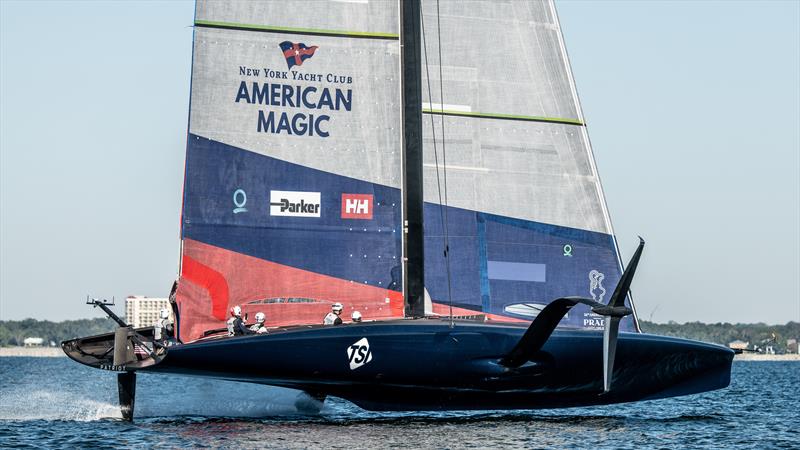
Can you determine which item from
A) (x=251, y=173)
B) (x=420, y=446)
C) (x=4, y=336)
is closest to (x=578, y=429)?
(x=420, y=446)

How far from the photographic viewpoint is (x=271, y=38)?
20422 millimetres

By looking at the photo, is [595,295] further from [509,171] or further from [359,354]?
[359,354]

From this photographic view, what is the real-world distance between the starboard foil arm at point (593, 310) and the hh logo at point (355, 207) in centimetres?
→ 315

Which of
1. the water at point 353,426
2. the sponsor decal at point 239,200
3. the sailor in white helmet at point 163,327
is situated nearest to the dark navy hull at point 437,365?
the water at point 353,426

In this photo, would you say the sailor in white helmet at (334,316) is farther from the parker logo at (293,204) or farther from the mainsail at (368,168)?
the parker logo at (293,204)

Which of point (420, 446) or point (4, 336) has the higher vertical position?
point (4, 336)

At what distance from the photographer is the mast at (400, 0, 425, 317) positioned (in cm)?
2077

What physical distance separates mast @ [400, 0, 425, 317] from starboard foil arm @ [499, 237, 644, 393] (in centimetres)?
195

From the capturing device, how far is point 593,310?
1895cm

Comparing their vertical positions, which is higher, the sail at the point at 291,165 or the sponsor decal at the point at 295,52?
the sponsor decal at the point at 295,52

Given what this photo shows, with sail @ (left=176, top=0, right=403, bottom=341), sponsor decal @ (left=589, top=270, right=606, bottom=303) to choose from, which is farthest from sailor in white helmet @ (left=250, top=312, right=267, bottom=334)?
sponsor decal @ (left=589, top=270, right=606, bottom=303)

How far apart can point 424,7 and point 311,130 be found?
9.05ft

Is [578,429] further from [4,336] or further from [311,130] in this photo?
[4,336]

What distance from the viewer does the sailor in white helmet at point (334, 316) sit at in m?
20.0
